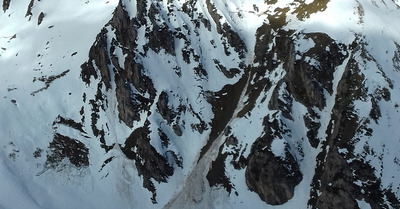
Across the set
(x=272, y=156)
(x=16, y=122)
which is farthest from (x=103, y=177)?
(x=272, y=156)

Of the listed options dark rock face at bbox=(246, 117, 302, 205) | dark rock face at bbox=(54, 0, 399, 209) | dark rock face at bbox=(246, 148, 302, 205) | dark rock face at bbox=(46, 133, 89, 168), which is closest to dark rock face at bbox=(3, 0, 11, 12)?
dark rock face at bbox=(54, 0, 399, 209)

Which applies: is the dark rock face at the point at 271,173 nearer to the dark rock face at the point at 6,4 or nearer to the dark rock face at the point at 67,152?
the dark rock face at the point at 67,152

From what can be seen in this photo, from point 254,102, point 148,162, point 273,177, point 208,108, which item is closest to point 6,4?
point 208,108

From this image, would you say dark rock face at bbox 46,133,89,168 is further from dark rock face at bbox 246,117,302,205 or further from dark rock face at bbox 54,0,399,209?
dark rock face at bbox 246,117,302,205

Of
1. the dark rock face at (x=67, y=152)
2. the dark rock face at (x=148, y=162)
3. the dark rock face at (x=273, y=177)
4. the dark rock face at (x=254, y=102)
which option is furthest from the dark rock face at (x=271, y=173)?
the dark rock face at (x=67, y=152)

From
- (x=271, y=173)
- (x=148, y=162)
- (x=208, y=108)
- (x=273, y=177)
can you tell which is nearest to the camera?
→ (x=273, y=177)

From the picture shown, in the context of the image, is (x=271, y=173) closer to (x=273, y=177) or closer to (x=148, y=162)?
(x=273, y=177)

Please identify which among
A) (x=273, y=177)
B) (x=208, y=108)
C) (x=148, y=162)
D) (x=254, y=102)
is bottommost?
(x=273, y=177)

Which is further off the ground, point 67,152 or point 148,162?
point 67,152

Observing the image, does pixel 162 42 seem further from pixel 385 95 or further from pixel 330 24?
pixel 385 95

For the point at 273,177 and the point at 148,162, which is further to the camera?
the point at 148,162
